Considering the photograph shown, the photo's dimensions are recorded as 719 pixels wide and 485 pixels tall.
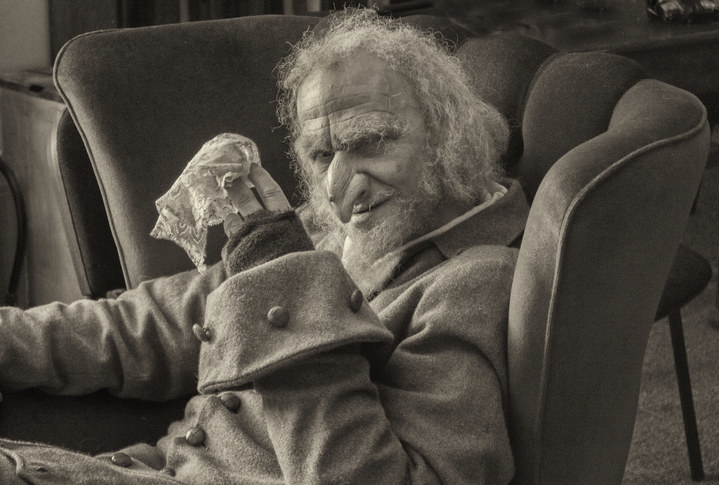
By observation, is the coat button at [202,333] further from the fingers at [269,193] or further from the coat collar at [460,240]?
the coat collar at [460,240]

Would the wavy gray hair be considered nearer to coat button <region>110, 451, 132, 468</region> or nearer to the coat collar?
the coat collar

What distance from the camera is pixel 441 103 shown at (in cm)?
146

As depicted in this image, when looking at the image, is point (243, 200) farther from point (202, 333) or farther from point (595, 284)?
point (595, 284)

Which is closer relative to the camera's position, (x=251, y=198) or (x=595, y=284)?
(x=595, y=284)

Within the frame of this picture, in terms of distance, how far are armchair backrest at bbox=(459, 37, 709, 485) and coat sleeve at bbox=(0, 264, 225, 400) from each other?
1.82 ft

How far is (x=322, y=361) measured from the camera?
1.18 m

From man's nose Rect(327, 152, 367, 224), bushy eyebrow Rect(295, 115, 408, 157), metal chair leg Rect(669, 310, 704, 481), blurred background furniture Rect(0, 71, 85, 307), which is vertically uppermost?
bushy eyebrow Rect(295, 115, 408, 157)

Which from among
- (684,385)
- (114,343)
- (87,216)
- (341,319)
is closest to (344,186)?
(341,319)

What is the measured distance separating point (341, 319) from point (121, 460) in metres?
0.35

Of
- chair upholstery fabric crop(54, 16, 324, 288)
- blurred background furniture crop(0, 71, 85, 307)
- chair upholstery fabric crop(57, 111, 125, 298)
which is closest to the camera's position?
chair upholstery fabric crop(54, 16, 324, 288)

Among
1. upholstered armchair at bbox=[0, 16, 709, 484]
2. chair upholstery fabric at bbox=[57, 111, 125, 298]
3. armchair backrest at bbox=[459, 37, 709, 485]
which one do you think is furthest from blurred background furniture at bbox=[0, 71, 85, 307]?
armchair backrest at bbox=[459, 37, 709, 485]

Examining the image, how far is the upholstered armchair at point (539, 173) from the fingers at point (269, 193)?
0.34 metres

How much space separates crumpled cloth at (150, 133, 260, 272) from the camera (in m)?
1.33

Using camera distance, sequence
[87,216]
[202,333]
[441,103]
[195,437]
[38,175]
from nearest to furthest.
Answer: [202,333] → [195,437] → [441,103] → [87,216] → [38,175]
